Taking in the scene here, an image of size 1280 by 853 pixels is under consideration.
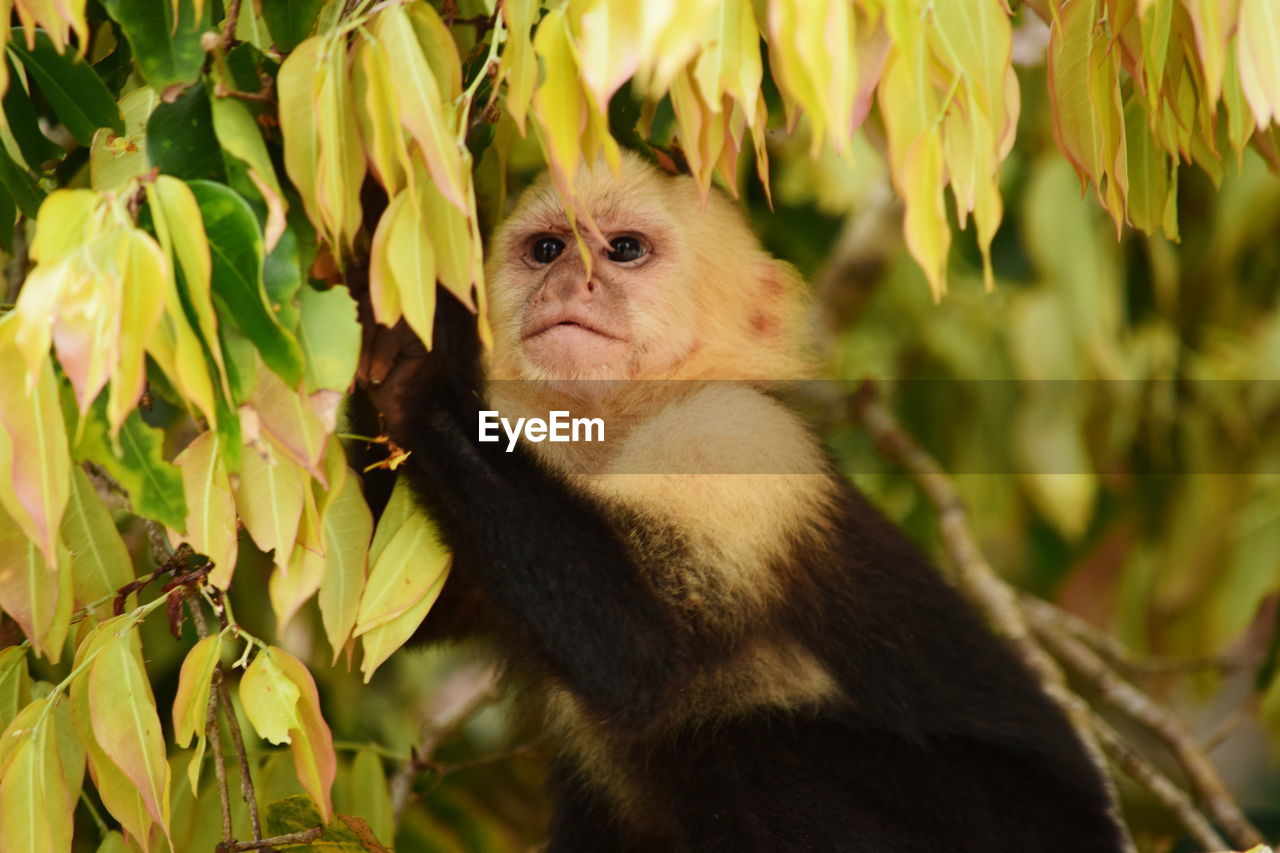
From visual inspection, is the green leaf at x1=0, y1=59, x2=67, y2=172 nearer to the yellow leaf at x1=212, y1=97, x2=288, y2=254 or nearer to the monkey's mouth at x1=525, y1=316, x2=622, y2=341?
the yellow leaf at x1=212, y1=97, x2=288, y2=254

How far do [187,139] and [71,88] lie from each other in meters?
0.35

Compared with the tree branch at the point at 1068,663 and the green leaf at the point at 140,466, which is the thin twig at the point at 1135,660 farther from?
the green leaf at the point at 140,466

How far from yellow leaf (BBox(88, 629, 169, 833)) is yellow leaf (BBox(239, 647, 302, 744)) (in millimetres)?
100

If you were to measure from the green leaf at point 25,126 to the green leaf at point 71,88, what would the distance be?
3 cm

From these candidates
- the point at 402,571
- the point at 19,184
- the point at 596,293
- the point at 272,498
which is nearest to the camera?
the point at 272,498

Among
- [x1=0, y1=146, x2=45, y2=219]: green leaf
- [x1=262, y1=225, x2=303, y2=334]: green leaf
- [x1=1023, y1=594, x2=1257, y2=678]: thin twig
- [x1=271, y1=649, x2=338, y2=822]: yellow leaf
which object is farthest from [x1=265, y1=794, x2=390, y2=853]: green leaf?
[x1=1023, y1=594, x2=1257, y2=678]: thin twig

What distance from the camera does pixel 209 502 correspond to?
1290 mm

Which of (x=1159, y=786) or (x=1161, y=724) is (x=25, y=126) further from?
(x=1161, y=724)

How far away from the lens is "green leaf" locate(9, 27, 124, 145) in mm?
1569

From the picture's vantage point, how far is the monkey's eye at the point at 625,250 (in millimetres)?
2182

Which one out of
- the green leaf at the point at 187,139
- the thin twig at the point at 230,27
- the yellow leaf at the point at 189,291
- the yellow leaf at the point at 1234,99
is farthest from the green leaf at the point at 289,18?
the yellow leaf at the point at 1234,99

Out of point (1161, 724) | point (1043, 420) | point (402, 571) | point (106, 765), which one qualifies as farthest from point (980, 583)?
point (106, 765)

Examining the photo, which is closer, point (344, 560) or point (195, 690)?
point (195, 690)

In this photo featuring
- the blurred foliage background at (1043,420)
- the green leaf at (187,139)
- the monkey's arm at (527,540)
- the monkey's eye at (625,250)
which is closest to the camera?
the green leaf at (187,139)
